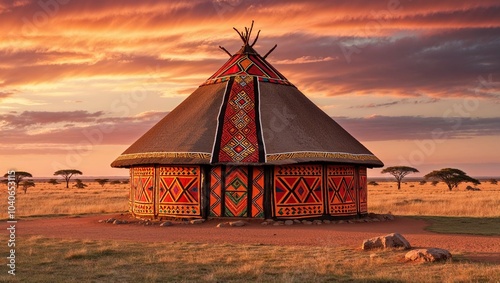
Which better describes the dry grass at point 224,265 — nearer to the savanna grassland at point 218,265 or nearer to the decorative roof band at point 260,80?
the savanna grassland at point 218,265

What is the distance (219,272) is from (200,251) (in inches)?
98.9

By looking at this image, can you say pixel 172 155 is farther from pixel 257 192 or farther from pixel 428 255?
pixel 428 255

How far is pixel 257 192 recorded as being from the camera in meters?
19.0

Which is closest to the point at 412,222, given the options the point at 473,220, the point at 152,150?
the point at 473,220

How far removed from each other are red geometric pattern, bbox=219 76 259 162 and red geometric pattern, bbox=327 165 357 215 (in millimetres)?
2845

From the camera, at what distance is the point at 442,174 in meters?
56.7

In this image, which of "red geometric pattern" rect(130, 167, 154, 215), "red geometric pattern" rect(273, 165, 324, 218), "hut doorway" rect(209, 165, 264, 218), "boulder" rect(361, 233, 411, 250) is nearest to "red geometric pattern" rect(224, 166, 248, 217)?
"hut doorway" rect(209, 165, 264, 218)

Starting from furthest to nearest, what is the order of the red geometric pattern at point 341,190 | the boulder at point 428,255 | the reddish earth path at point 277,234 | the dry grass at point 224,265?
1. the red geometric pattern at point 341,190
2. the reddish earth path at point 277,234
3. the boulder at point 428,255
4. the dry grass at point 224,265

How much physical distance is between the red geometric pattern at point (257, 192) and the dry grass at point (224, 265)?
5.45 meters

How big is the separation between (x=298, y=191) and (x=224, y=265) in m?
8.42

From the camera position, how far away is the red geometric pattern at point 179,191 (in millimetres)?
19344

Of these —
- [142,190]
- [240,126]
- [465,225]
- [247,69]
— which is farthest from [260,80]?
[465,225]

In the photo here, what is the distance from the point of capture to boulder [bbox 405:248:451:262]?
436 inches

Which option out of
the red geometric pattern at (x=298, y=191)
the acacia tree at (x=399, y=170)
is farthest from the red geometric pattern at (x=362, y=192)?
the acacia tree at (x=399, y=170)
